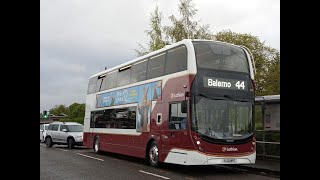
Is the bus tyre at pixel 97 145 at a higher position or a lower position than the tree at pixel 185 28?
lower

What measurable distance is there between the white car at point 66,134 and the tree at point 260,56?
73.0 feet

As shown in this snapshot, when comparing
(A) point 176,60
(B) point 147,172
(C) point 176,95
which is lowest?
(B) point 147,172

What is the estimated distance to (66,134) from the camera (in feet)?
85.7

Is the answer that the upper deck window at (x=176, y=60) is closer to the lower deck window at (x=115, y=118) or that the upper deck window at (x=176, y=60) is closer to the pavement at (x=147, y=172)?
the lower deck window at (x=115, y=118)

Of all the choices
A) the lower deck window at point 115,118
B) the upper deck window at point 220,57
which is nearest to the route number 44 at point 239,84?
the upper deck window at point 220,57

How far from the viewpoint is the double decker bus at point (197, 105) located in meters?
12.1

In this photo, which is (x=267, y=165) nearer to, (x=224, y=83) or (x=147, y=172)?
(x=224, y=83)

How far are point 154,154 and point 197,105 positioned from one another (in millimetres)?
3225

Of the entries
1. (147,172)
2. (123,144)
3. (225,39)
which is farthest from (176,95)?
(225,39)

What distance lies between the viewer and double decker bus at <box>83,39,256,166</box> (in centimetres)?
1207

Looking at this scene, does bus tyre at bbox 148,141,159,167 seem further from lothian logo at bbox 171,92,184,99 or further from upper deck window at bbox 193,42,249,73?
upper deck window at bbox 193,42,249,73

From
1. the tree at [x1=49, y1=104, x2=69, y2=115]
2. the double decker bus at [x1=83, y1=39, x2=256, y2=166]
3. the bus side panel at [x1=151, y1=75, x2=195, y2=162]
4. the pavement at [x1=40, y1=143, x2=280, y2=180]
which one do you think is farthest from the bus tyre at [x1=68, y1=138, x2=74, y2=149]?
the tree at [x1=49, y1=104, x2=69, y2=115]
